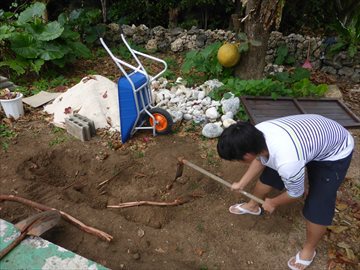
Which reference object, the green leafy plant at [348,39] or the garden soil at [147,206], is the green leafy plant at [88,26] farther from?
the green leafy plant at [348,39]

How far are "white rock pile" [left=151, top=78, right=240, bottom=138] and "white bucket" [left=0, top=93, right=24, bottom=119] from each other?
6.16 ft

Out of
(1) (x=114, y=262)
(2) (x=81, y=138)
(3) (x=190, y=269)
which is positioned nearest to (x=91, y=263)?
(1) (x=114, y=262)

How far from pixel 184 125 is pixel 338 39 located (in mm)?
3920

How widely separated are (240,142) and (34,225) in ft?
5.58

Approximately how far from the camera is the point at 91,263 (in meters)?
2.18

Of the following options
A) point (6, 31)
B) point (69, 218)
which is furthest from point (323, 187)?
point (6, 31)

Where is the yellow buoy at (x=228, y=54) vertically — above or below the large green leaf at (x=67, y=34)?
below

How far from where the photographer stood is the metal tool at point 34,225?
7.49 ft

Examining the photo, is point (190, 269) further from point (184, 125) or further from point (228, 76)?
point (228, 76)

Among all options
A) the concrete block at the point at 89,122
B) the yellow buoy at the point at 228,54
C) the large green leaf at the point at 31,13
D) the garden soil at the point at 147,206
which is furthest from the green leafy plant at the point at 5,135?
the yellow buoy at the point at 228,54

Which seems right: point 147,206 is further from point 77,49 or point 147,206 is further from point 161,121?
point 77,49

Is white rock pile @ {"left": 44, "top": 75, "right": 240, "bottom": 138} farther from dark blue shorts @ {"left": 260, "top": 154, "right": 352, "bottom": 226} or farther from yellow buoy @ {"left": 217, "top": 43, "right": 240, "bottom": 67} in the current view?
dark blue shorts @ {"left": 260, "top": 154, "right": 352, "bottom": 226}

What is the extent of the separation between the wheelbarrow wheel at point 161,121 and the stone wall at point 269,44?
2908 millimetres

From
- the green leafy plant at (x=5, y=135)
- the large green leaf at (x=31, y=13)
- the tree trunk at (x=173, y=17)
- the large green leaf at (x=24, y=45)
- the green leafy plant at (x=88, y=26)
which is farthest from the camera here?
the tree trunk at (x=173, y=17)
